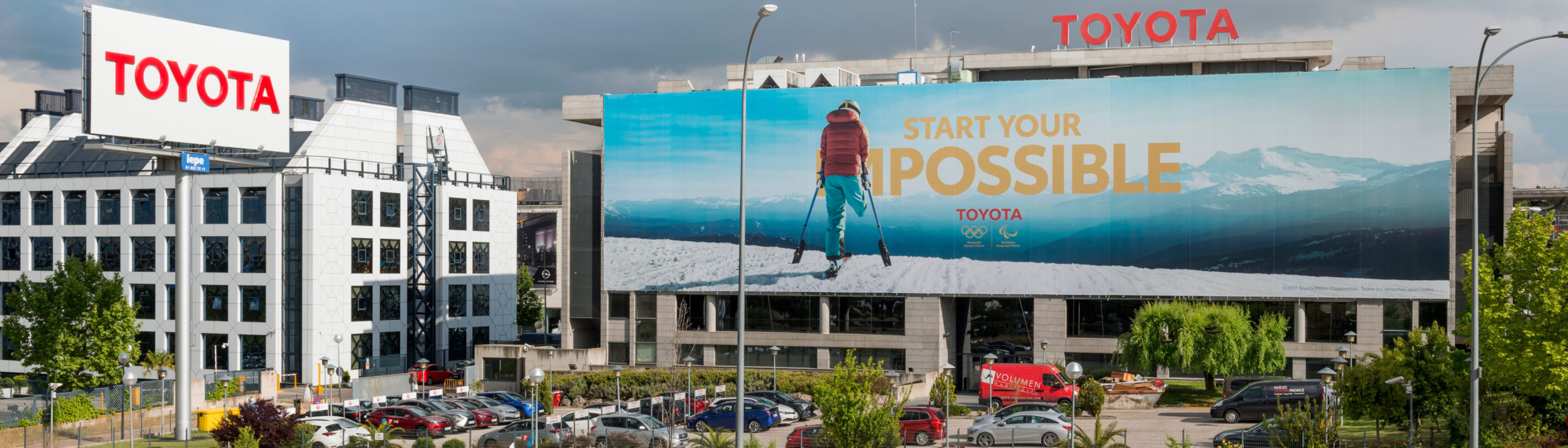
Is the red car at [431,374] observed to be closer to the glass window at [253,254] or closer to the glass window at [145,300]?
the glass window at [253,254]

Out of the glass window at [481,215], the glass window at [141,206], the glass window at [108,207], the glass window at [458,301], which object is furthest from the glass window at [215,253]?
the glass window at [481,215]

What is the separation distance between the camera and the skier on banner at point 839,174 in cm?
A: 7100

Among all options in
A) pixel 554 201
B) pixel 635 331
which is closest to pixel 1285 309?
pixel 635 331

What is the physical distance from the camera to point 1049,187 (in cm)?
6844

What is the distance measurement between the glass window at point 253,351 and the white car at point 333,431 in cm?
3420

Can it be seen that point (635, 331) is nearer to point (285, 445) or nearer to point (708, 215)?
point (708, 215)

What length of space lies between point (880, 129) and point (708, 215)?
12.0 metres

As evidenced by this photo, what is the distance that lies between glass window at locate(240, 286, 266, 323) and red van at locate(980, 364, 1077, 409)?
47136 millimetres

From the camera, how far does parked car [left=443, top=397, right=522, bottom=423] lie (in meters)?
51.4

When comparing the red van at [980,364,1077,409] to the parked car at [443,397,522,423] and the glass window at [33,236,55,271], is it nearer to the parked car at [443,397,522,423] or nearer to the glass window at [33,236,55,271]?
the parked car at [443,397,522,423]

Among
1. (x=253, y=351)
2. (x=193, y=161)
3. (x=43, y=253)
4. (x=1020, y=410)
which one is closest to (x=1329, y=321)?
(x=1020, y=410)

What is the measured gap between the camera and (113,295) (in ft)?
192

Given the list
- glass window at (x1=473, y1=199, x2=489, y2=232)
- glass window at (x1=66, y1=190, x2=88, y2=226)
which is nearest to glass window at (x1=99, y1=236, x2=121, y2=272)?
glass window at (x1=66, y1=190, x2=88, y2=226)

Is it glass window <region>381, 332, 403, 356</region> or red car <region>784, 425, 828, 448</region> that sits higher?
red car <region>784, 425, 828, 448</region>
